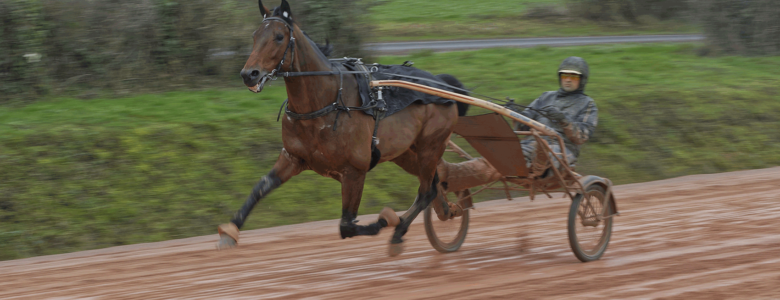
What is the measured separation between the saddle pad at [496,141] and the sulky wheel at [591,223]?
47cm

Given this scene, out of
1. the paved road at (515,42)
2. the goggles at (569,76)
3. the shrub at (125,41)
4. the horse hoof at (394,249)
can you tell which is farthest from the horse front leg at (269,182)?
the paved road at (515,42)

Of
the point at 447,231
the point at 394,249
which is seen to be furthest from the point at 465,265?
the point at 447,231

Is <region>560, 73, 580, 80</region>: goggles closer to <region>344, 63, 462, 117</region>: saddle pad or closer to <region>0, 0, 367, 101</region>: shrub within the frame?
<region>344, 63, 462, 117</region>: saddle pad

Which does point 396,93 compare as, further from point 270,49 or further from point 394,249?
point 270,49

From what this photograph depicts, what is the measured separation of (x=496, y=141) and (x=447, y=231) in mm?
1003

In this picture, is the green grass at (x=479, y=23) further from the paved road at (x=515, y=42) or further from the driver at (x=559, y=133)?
the driver at (x=559, y=133)

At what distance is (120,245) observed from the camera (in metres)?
6.93

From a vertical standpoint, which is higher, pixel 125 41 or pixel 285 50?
pixel 285 50

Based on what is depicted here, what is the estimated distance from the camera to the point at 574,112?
620cm

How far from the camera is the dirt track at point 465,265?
5.04 meters

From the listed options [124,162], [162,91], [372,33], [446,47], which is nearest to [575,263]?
[124,162]

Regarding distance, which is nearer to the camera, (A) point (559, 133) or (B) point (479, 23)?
(A) point (559, 133)

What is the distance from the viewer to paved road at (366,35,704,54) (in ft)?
56.8

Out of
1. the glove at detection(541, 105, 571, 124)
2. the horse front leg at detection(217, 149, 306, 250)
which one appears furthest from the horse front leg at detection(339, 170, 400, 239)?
the glove at detection(541, 105, 571, 124)
